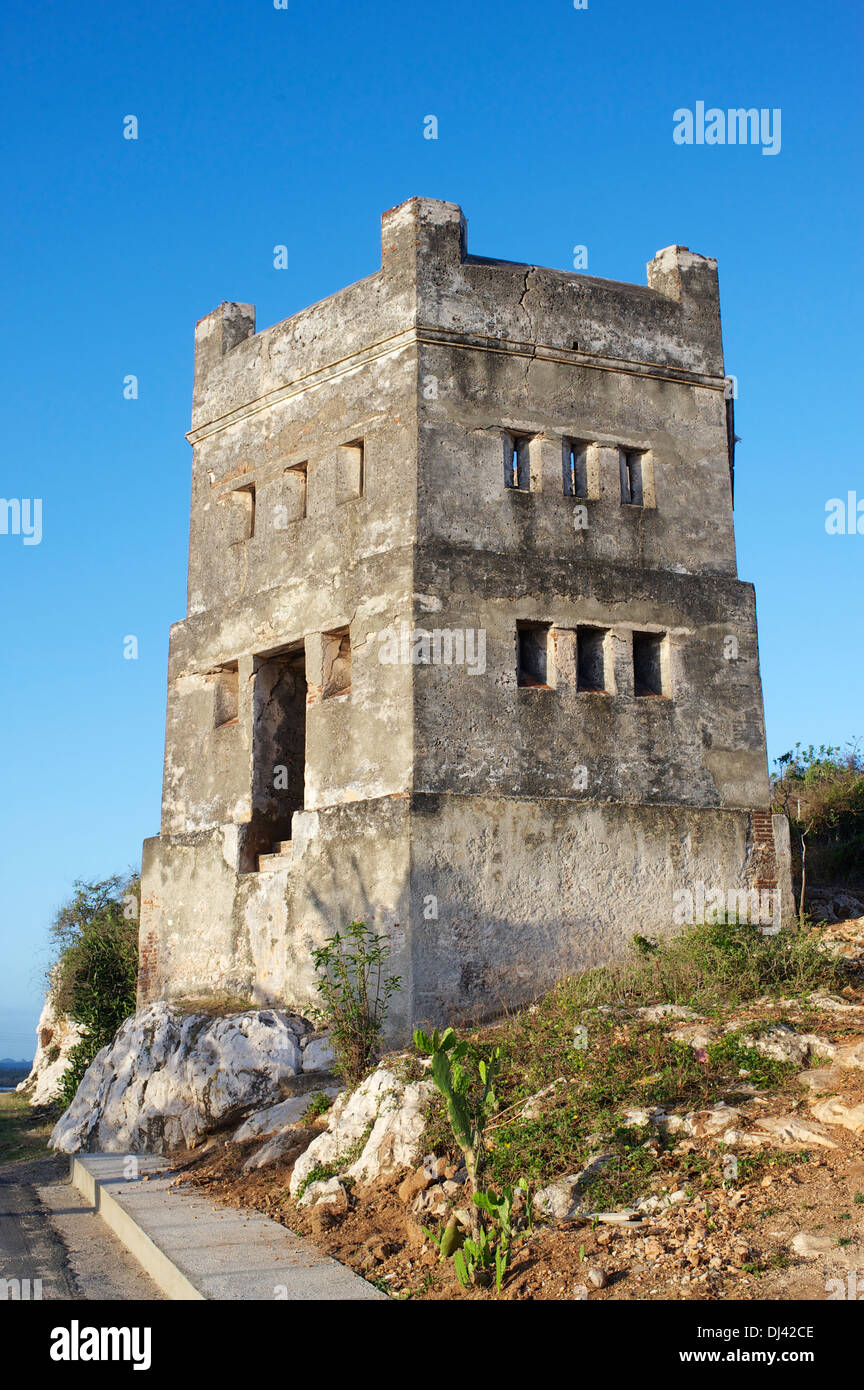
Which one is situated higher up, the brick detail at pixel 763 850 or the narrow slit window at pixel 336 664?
the narrow slit window at pixel 336 664

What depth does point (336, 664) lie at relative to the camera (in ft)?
41.3

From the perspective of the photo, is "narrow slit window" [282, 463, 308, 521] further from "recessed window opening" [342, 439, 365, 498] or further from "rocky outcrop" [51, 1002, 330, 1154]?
"rocky outcrop" [51, 1002, 330, 1154]

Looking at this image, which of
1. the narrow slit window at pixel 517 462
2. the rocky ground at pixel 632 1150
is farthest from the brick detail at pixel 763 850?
the narrow slit window at pixel 517 462

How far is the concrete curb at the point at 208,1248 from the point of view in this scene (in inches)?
251

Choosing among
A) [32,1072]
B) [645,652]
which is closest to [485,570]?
[645,652]

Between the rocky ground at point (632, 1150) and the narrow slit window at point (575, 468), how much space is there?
4.86m

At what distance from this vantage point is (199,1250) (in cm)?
731

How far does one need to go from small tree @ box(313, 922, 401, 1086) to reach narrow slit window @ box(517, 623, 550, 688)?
294 centimetres

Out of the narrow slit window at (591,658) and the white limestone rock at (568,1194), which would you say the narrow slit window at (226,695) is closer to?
the narrow slit window at (591,658)

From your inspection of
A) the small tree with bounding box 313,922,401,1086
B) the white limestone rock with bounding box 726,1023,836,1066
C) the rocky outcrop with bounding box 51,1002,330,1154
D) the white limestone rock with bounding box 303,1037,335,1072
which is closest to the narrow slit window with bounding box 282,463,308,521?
the small tree with bounding box 313,922,401,1086

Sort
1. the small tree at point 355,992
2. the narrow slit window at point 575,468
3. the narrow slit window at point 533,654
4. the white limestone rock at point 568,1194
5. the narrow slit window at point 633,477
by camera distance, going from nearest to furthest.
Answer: the white limestone rock at point 568,1194
the small tree at point 355,992
the narrow slit window at point 533,654
the narrow slit window at point 575,468
the narrow slit window at point 633,477

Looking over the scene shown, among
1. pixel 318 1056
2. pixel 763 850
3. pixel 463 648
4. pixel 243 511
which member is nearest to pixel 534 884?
pixel 463 648
